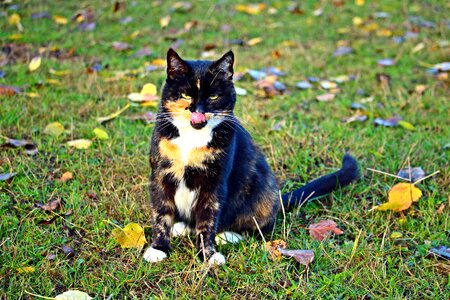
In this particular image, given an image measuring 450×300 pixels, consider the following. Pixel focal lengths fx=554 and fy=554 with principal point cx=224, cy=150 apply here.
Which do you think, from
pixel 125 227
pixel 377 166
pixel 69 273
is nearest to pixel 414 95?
pixel 377 166

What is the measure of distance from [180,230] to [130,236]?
1.03 feet

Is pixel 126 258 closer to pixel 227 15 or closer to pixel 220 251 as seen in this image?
pixel 220 251

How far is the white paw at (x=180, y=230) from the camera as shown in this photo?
2984 mm

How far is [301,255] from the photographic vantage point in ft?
8.82

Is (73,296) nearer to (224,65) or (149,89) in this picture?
(224,65)

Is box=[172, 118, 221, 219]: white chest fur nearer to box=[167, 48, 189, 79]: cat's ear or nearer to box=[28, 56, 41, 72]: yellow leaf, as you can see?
box=[167, 48, 189, 79]: cat's ear

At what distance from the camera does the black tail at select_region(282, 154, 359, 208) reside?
321 centimetres

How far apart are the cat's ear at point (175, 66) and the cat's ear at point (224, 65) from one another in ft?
0.47

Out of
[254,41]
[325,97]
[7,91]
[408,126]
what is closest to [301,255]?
[408,126]

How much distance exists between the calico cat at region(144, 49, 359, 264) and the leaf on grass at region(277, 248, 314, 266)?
0.31 m

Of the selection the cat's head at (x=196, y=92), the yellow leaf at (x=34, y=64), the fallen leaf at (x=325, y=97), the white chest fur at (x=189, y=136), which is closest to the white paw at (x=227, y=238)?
the white chest fur at (x=189, y=136)

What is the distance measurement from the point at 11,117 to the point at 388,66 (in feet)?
11.8

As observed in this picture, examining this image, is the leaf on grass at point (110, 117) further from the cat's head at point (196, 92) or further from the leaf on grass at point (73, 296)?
the leaf on grass at point (73, 296)

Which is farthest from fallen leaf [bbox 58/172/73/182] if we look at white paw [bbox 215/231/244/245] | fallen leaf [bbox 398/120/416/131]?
fallen leaf [bbox 398/120/416/131]
